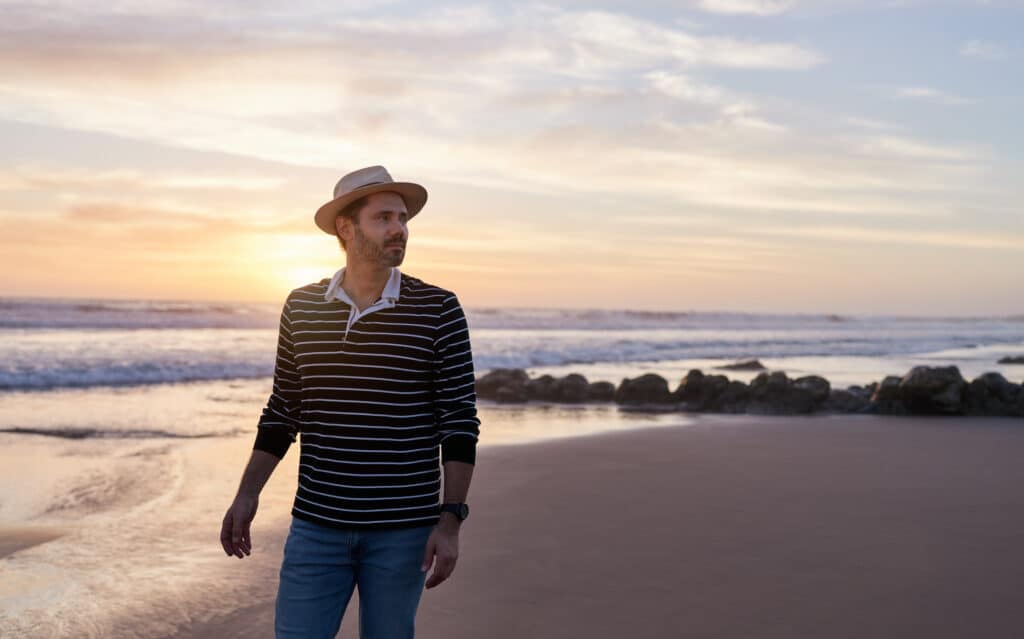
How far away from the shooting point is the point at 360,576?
10.3ft

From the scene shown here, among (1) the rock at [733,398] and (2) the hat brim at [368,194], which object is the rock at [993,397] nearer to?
(1) the rock at [733,398]

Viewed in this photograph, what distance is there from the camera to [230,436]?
12023 millimetres

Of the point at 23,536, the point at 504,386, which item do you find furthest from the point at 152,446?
the point at 504,386

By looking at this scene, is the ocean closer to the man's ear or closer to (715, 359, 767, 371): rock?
(715, 359, 767, 371): rock

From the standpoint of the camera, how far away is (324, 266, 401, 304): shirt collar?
315 centimetres

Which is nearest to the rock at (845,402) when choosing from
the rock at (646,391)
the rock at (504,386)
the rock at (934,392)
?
the rock at (934,392)

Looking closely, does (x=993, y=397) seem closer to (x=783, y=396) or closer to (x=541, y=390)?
(x=783, y=396)

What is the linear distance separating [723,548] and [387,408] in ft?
13.4

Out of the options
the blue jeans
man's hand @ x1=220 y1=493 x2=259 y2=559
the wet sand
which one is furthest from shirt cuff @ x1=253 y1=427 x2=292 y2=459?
the wet sand

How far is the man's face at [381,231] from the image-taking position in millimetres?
3213

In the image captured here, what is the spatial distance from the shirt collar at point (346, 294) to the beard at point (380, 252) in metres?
Answer: 0.04

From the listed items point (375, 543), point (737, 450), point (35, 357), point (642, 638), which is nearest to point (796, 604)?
point (642, 638)

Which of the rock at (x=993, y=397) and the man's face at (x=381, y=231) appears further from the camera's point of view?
the rock at (x=993, y=397)

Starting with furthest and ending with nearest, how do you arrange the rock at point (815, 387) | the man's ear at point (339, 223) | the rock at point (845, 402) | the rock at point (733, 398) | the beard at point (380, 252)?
the rock at point (733, 398), the rock at point (815, 387), the rock at point (845, 402), the man's ear at point (339, 223), the beard at point (380, 252)
